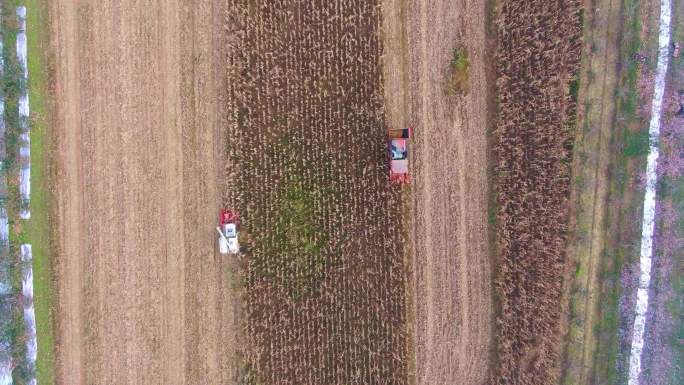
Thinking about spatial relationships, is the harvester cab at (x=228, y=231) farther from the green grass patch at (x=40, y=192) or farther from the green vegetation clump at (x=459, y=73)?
the green vegetation clump at (x=459, y=73)

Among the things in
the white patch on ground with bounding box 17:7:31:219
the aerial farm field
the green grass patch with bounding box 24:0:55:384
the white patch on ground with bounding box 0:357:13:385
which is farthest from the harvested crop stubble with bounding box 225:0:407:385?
the white patch on ground with bounding box 0:357:13:385

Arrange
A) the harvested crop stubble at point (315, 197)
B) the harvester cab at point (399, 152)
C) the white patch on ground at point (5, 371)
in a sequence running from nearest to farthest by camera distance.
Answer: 1. the white patch on ground at point (5, 371)
2. the harvester cab at point (399, 152)
3. the harvested crop stubble at point (315, 197)

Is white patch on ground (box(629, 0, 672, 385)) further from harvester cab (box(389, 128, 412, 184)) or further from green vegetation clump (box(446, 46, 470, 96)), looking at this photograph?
harvester cab (box(389, 128, 412, 184))

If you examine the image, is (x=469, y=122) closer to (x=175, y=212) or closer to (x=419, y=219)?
(x=419, y=219)

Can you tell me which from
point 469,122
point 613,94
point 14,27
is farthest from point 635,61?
point 14,27

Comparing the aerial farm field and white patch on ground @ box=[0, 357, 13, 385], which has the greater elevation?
the aerial farm field

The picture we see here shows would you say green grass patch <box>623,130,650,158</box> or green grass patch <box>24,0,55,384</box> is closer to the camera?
Result: green grass patch <box>24,0,55,384</box>

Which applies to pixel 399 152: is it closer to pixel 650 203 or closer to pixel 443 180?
pixel 443 180

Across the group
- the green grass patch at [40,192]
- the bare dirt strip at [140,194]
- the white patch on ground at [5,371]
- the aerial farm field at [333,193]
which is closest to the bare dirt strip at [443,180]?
the aerial farm field at [333,193]
